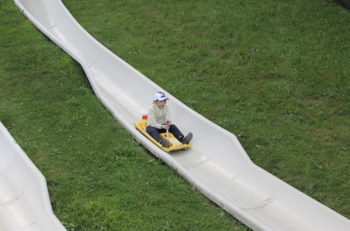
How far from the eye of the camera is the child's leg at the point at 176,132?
11011 millimetres

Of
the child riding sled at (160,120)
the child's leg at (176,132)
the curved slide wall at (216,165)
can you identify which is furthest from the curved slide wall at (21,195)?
the child's leg at (176,132)

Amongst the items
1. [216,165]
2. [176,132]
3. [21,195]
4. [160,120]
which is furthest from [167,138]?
[21,195]

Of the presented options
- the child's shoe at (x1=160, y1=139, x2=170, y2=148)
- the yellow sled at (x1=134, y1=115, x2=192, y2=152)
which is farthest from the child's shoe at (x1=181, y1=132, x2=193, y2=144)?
the child's shoe at (x1=160, y1=139, x2=170, y2=148)

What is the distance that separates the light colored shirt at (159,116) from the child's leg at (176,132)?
18 centimetres

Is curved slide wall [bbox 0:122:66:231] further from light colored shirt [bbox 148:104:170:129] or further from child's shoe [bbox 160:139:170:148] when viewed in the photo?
light colored shirt [bbox 148:104:170:129]

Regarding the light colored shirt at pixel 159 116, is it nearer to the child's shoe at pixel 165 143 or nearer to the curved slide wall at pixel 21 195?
the child's shoe at pixel 165 143

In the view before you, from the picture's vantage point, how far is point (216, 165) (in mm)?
10492

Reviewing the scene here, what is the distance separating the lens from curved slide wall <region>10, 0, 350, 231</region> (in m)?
8.74

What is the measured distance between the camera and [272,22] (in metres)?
16.8

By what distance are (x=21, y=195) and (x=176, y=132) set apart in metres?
3.34

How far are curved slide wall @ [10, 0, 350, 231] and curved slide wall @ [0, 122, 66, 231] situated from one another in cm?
232

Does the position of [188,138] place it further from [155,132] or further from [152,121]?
[152,121]

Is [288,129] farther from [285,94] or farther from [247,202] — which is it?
[247,202]

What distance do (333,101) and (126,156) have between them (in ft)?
17.1
